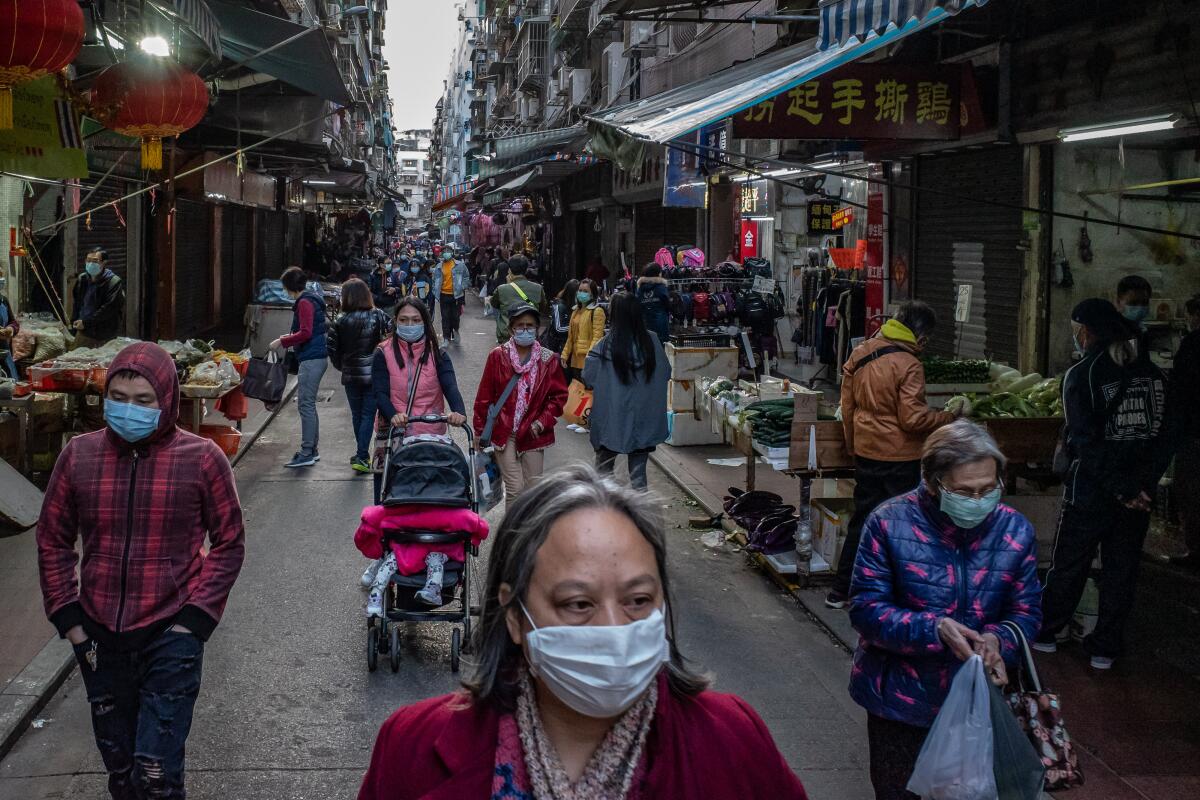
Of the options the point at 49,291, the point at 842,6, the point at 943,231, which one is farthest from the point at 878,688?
the point at 49,291

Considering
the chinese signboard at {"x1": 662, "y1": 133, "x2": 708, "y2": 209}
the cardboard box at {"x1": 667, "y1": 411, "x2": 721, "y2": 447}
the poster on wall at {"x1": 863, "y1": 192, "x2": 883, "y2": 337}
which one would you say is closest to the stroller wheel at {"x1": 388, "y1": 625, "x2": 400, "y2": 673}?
the cardboard box at {"x1": 667, "y1": 411, "x2": 721, "y2": 447}

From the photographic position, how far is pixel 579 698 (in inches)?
78.5

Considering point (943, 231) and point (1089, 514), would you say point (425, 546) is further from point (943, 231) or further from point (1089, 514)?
point (943, 231)

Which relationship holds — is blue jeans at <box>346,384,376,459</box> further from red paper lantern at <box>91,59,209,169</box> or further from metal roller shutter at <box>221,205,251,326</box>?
metal roller shutter at <box>221,205,251,326</box>

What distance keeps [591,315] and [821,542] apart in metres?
5.77

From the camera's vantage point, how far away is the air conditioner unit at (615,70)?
32.2m

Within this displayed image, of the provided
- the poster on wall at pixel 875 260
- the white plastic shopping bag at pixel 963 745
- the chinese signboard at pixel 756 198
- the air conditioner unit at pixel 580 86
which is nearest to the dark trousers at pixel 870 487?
the white plastic shopping bag at pixel 963 745

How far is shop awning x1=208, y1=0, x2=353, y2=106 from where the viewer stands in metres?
12.8

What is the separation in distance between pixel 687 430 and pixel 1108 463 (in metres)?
7.28

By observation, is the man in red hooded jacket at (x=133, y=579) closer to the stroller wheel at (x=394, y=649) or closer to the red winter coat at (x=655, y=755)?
the red winter coat at (x=655, y=755)

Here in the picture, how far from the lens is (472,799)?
1.96 m

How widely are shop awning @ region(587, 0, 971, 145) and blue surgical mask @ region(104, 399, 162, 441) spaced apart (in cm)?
369

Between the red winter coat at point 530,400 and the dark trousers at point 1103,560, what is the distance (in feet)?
11.1

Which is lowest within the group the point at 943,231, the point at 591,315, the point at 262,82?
the point at 591,315
